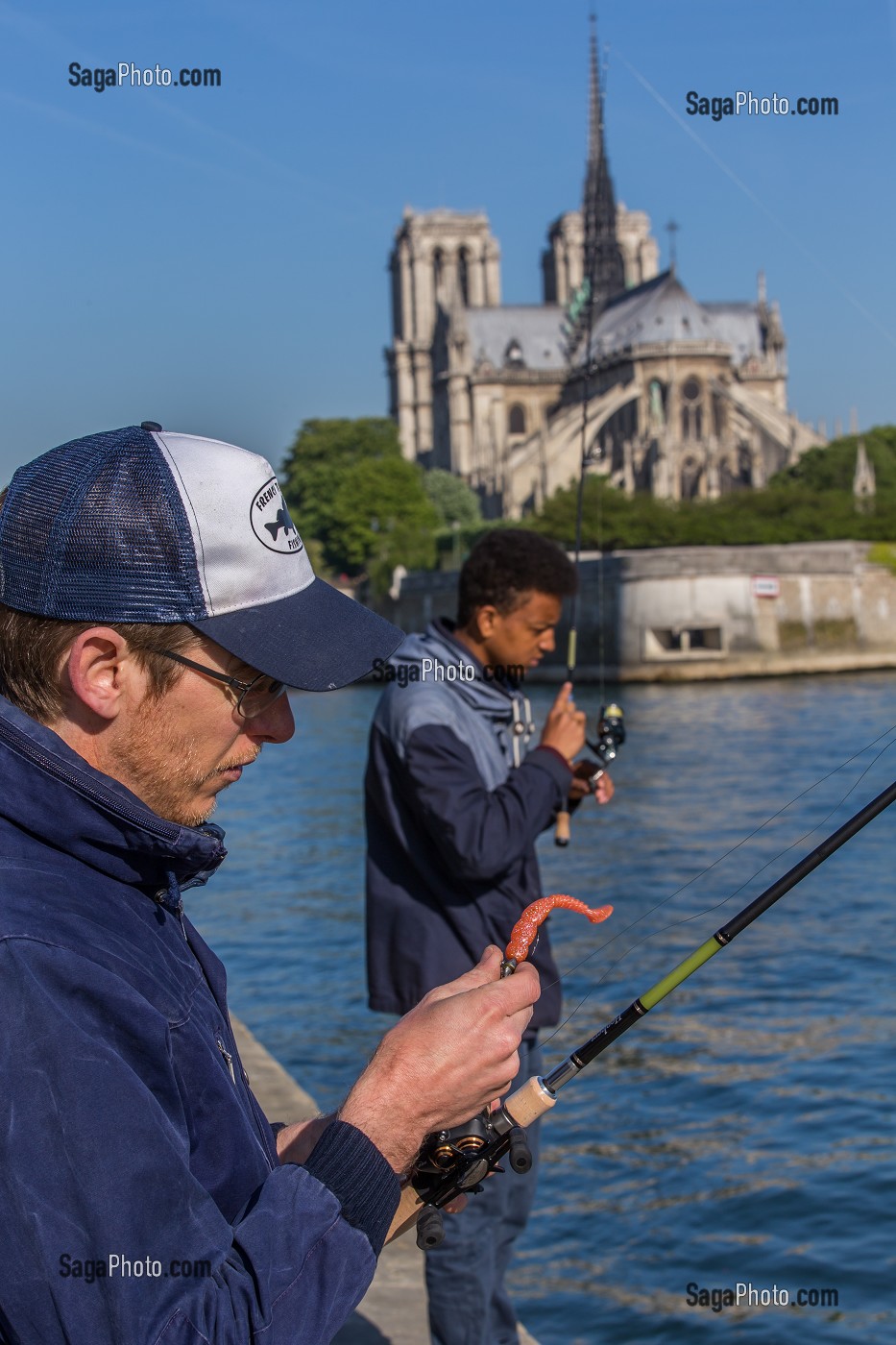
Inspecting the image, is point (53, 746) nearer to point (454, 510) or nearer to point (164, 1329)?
point (164, 1329)

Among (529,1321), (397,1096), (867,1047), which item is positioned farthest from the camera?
(867,1047)

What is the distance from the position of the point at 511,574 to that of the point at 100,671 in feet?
7.37

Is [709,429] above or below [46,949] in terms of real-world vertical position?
above

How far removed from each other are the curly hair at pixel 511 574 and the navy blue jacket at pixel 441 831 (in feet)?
0.58

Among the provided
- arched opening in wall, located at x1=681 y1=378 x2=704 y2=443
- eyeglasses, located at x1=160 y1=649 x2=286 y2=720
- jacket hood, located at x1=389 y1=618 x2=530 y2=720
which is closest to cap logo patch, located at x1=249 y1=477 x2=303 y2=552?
eyeglasses, located at x1=160 y1=649 x2=286 y2=720

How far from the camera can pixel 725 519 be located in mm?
59844

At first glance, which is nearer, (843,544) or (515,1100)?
(515,1100)

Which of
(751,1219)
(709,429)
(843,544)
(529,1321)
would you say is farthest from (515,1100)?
(709,429)

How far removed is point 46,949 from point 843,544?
165 ft

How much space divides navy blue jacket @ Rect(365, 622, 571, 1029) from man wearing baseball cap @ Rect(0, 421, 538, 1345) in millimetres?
1610

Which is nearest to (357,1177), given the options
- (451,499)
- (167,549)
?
(167,549)

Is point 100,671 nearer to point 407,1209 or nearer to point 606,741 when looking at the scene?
point 407,1209

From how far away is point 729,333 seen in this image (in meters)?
113

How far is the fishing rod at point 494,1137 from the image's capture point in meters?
1.75
